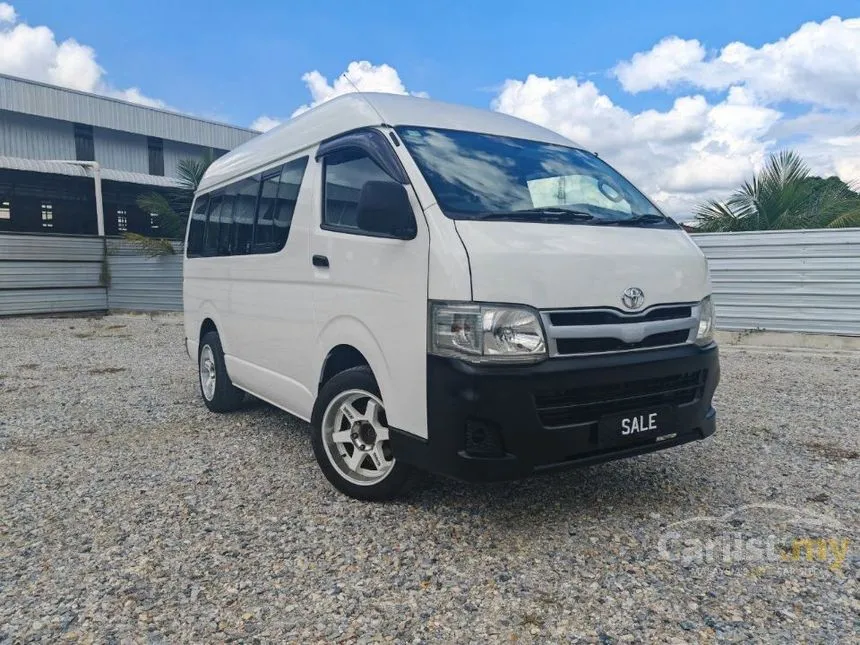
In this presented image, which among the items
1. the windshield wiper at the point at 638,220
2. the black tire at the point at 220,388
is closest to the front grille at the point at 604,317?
the windshield wiper at the point at 638,220

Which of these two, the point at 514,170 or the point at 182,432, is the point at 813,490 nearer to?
the point at 514,170

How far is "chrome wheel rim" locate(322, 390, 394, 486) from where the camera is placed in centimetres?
338

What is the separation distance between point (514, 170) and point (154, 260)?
14520 mm

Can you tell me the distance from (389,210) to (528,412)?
1186 millimetres

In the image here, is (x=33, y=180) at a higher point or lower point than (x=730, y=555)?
higher

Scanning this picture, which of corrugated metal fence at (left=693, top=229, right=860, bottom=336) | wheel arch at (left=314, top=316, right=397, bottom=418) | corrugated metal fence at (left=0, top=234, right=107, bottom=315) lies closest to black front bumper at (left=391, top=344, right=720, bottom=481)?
wheel arch at (left=314, top=316, right=397, bottom=418)

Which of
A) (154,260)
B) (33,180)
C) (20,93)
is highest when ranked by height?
(20,93)

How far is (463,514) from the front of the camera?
10.8 feet

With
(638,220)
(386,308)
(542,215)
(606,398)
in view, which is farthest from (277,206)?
(606,398)

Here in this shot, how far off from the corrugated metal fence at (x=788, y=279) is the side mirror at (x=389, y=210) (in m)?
8.35

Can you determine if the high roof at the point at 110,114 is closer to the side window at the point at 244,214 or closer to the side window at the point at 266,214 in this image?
the side window at the point at 244,214

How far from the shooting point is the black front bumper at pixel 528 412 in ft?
8.90

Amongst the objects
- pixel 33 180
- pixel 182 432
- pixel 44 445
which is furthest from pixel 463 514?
pixel 33 180

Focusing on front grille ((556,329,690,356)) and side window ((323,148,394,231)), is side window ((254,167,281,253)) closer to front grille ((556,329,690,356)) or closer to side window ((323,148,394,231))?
side window ((323,148,394,231))
